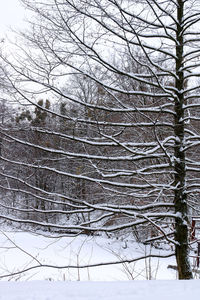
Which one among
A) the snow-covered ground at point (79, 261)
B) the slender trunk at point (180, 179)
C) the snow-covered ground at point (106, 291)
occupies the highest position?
the slender trunk at point (180, 179)

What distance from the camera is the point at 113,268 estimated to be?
372 inches

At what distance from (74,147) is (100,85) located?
0.93m

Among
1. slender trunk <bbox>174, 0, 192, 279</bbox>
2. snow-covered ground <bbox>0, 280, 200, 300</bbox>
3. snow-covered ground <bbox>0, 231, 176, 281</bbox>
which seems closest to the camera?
snow-covered ground <bbox>0, 280, 200, 300</bbox>

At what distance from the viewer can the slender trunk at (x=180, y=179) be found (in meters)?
3.76

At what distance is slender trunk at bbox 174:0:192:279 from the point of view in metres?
3.76

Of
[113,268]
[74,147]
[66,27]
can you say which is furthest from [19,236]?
[66,27]

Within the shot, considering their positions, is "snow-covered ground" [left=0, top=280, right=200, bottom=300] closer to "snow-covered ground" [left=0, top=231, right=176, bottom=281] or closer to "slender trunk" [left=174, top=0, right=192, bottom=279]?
"slender trunk" [left=174, top=0, right=192, bottom=279]

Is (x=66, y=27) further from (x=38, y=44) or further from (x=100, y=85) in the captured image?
Answer: (x=100, y=85)

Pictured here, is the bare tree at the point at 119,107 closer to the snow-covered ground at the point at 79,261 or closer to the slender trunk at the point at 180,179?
the slender trunk at the point at 180,179

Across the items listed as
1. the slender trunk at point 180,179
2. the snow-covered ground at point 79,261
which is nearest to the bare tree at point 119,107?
the slender trunk at point 180,179

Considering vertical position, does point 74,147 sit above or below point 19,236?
above

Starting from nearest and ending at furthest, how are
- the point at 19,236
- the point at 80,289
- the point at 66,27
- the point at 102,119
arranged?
the point at 80,289, the point at 66,27, the point at 102,119, the point at 19,236

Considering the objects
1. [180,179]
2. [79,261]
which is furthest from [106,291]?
[79,261]

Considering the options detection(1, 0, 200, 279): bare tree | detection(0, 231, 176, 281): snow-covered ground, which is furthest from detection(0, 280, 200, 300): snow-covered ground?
detection(0, 231, 176, 281): snow-covered ground
